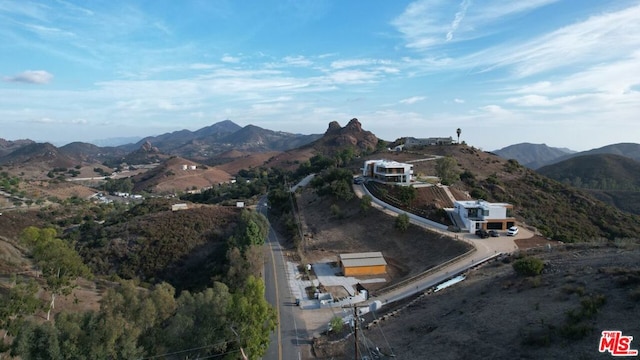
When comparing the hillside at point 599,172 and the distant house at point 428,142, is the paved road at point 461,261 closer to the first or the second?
the distant house at point 428,142

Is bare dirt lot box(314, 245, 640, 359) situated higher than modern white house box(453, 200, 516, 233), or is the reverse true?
modern white house box(453, 200, 516, 233)

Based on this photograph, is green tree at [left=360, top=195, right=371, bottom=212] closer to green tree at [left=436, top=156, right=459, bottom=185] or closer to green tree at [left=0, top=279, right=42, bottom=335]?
green tree at [left=436, top=156, right=459, bottom=185]

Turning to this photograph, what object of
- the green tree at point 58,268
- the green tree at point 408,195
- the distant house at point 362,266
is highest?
the green tree at point 408,195

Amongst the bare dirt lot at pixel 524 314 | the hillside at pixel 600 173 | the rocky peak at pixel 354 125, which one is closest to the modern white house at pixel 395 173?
the bare dirt lot at pixel 524 314

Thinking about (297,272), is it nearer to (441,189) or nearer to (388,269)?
(388,269)

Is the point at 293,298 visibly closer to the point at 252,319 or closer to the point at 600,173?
the point at 252,319

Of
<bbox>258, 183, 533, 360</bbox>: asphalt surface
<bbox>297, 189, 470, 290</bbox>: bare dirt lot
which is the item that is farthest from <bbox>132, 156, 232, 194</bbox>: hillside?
<bbox>258, 183, 533, 360</bbox>: asphalt surface

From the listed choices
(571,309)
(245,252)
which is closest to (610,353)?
(571,309)
